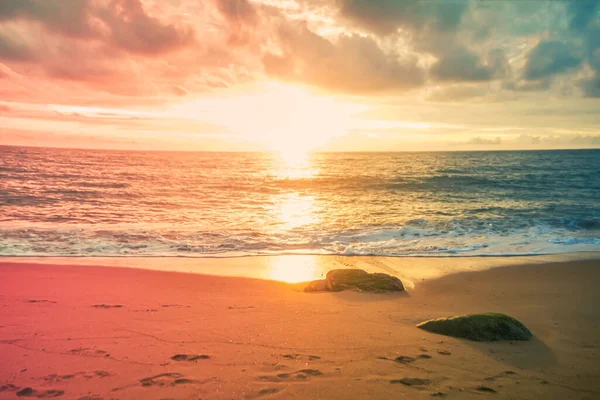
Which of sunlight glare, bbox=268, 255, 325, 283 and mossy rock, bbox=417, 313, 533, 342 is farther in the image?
sunlight glare, bbox=268, 255, 325, 283

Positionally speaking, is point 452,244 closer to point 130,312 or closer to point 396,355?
point 396,355

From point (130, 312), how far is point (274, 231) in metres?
10.2

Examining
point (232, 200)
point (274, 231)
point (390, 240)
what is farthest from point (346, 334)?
point (232, 200)

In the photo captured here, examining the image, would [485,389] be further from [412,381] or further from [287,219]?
[287,219]

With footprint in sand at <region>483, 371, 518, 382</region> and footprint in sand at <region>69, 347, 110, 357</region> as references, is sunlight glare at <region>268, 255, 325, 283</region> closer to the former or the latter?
footprint in sand at <region>69, 347, 110, 357</region>

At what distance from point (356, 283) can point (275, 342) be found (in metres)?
3.47

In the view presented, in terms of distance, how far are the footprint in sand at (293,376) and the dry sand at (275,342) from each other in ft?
0.07

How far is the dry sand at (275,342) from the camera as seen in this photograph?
464cm

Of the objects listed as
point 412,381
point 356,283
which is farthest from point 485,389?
point 356,283

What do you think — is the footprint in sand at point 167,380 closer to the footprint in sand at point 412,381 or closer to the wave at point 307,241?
the footprint in sand at point 412,381

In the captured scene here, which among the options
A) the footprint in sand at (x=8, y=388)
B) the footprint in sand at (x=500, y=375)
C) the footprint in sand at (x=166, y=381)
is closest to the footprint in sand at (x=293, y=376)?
the footprint in sand at (x=166, y=381)

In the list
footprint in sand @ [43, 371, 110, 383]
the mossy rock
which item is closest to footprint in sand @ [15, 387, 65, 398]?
footprint in sand @ [43, 371, 110, 383]

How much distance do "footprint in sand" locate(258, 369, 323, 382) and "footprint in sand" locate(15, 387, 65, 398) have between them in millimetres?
2093

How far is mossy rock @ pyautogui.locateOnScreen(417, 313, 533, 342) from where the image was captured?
611 centimetres
